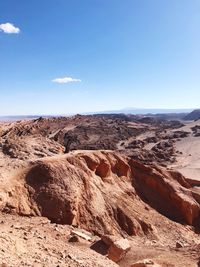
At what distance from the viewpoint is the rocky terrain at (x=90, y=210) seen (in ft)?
40.5

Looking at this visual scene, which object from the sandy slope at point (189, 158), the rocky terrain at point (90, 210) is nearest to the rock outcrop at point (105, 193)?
the rocky terrain at point (90, 210)

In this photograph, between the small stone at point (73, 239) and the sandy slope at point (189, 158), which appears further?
the sandy slope at point (189, 158)

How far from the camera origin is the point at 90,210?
19.1 meters

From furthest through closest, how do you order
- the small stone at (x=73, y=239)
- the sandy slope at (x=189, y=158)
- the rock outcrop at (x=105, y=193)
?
the sandy slope at (x=189, y=158)
the rock outcrop at (x=105, y=193)
the small stone at (x=73, y=239)

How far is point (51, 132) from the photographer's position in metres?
77.9

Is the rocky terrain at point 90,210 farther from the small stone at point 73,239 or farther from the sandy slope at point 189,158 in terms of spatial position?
the sandy slope at point 189,158

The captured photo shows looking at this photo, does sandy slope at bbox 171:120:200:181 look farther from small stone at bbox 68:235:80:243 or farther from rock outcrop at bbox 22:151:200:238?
small stone at bbox 68:235:80:243

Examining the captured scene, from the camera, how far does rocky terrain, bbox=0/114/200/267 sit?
40.5 feet

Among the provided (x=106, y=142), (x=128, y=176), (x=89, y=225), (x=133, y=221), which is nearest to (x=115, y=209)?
(x=133, y=221)

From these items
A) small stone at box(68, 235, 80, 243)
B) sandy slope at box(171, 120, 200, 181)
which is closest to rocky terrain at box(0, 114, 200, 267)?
small stone at box(68, 235, 80, 243)

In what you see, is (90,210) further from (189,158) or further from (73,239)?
(189,158)

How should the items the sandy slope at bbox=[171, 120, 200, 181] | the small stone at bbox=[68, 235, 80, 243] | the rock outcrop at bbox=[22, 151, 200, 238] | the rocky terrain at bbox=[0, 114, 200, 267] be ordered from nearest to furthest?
1. the rocky terrain at bbox=[0, 114, 200, 267]
2. the small stone at bbox=[68, 235, 80, 243]
3. the rock outcrop at bbox=[22, 151, 200, 238]
4. the sandy slope at bbox=[171, 120, 200, 181]

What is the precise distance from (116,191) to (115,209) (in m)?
2.13

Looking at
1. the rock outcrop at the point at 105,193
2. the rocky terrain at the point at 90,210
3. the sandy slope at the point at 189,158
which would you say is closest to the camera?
the rocky terrain at the point at 90,210
